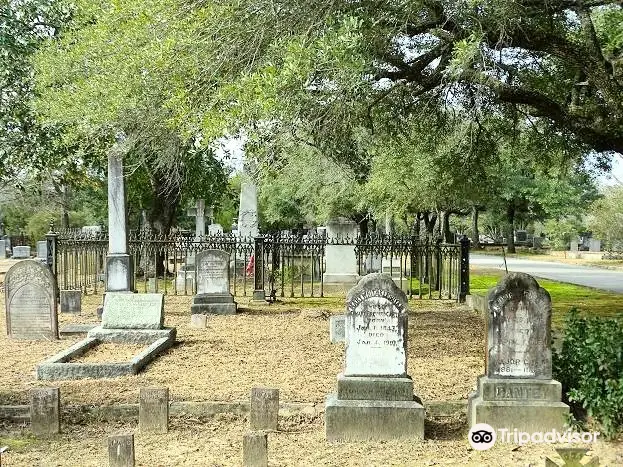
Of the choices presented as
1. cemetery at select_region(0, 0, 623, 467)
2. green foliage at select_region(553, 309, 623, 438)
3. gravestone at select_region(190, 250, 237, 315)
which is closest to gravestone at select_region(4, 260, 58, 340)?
cemetery at select_region(0, 0, 623, 467)

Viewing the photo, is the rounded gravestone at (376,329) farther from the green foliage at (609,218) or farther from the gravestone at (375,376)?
the green foliage at (609,218)

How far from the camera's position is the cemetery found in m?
6.66

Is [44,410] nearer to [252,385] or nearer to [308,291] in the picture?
[252,385]

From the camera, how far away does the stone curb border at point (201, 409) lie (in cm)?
716

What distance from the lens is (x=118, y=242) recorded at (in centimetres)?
1545

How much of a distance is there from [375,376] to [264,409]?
116 cm

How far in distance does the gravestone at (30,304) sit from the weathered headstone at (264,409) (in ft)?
22.0

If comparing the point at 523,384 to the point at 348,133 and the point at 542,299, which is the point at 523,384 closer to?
the point at 542,299

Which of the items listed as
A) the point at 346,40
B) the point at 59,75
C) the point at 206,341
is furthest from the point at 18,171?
the point at 346,40

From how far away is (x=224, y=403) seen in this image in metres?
7.33

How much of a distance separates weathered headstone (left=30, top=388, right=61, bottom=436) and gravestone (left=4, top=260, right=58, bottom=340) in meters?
5.66

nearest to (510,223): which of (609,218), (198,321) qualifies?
(609,218)

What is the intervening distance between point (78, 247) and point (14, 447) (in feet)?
46.7

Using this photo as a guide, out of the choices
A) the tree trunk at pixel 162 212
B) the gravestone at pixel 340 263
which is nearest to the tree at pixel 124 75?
the gravestone at pixel 340 263
